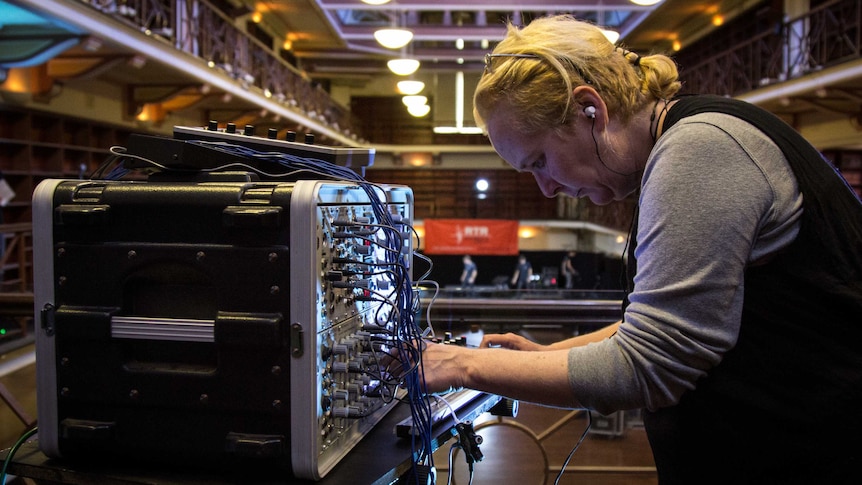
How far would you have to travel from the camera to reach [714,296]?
30.2 inches

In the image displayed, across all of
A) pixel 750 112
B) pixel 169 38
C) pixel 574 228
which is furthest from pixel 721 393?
pixel 574 228

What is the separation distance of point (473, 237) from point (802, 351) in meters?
15.2

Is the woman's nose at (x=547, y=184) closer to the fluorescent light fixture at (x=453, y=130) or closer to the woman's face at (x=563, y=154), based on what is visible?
the woman's face at (x=563, y=154)

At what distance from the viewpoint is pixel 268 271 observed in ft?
2.79

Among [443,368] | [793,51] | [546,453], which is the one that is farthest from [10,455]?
[793,51]

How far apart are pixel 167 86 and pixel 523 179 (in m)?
11.7

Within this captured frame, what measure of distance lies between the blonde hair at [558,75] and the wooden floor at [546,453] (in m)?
1.19

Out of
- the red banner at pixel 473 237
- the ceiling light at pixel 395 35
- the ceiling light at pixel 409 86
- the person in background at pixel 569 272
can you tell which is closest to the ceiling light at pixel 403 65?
the ceiling light at pixel 395 35

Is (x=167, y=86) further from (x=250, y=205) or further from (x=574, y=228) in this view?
(x=574, y=228)

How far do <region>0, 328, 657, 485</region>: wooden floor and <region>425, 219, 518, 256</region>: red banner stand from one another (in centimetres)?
1288

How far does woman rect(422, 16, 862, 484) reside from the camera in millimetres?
773

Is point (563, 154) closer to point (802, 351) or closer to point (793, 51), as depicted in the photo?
point (802, 351)

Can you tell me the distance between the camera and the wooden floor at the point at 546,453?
2076 millimetres

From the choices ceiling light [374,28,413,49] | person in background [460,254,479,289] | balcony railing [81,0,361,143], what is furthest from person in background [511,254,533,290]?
ceiling light [374,28,413,49]
